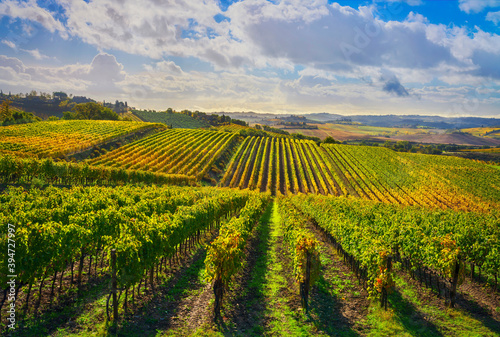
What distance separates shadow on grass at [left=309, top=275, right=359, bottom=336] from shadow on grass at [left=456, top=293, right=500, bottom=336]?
534 cm

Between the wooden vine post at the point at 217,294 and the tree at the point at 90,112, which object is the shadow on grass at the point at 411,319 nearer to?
the wooden vine post at the point at 217,294

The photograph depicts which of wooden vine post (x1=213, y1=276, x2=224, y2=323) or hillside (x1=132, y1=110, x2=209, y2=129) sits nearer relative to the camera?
wooden vine post (x1=213, y1=276, x2=224, y2=323)

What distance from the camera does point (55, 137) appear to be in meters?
69.6

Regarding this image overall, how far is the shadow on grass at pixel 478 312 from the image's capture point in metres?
10.5

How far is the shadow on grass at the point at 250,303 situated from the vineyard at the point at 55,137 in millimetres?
51616

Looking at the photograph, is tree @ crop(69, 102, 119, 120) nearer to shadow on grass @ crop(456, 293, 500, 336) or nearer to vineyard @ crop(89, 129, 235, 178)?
vineyard @ crop(89, 129, 235, 178)

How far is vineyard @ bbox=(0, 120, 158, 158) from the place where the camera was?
5384 cm

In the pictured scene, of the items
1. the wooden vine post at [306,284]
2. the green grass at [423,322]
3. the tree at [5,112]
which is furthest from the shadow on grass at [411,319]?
the tree at [5,112]

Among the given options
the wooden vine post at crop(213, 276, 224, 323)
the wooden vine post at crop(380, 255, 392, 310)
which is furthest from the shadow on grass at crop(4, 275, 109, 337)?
the wooden vine post at crop(380, 255, 392, 310)

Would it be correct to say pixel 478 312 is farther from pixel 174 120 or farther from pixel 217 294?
pixel 174 120

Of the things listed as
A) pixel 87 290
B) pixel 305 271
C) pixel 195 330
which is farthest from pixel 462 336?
pixel 87 290

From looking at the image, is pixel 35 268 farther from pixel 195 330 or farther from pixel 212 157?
pixel 212 157

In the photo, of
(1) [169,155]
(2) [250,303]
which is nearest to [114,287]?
(2) [250,303]

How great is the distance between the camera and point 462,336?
32.1 feet
